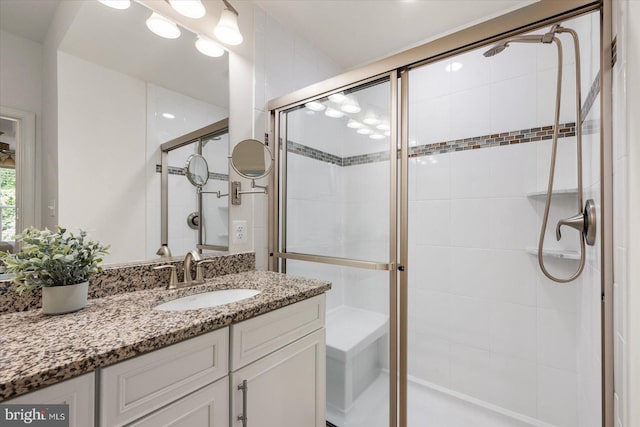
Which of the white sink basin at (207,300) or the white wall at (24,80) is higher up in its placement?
the white wall at (24,80)

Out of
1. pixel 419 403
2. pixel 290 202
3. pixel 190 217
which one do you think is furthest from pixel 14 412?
pixel 419 403

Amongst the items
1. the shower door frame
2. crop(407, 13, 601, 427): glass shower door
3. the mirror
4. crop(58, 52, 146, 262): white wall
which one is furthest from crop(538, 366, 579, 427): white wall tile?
crop(58, 52, 146, 262): white wall

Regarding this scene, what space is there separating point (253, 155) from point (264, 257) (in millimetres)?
604

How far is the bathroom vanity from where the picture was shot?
0.59 meters

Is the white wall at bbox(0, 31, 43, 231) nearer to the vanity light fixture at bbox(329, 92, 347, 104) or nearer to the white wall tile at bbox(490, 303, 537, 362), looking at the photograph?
the vanity light fixture at bbox(329, 92, 347, 104)

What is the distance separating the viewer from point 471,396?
71.8 inches

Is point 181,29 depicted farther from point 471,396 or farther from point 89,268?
point 471,396

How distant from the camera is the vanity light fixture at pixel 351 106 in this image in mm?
1522

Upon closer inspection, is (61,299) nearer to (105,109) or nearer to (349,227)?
(105,109)

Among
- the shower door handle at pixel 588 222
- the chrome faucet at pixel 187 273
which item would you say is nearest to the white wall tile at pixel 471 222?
the shower door handle at pixel 588 222

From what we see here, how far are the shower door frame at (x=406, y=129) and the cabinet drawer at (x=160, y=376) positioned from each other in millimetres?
763

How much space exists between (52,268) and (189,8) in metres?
1.22

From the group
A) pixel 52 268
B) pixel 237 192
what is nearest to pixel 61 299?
pixel 52 268

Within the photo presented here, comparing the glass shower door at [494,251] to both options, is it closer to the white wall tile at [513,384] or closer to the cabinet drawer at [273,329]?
the white wall tile at [513,384]
